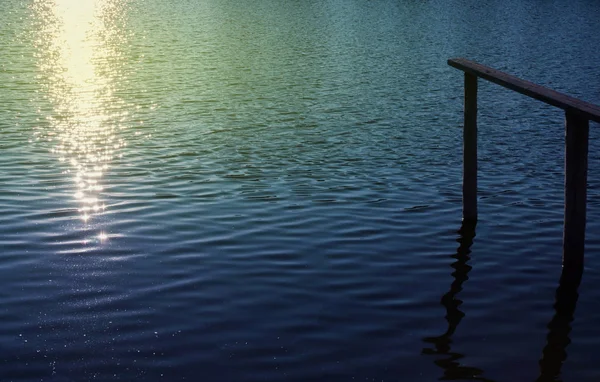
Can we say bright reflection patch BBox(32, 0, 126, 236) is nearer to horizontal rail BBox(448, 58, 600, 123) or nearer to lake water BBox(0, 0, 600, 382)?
lake water BBox(0, 0, 600, 382)

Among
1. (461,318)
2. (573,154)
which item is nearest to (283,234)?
(461,318)

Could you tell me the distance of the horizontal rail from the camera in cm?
994

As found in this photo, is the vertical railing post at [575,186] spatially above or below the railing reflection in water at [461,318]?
above

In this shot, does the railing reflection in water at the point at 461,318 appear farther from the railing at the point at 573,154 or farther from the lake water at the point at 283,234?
the railing at the point at 573,154

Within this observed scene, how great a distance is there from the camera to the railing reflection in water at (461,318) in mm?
8547

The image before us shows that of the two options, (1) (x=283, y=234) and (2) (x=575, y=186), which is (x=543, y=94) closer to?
(2) (x=575, y=186)

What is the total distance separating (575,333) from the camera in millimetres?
9602

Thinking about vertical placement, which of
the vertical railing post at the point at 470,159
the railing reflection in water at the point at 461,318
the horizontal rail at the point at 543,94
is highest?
the horizontal rail at the point at 543,94

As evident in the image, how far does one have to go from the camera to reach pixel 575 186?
1081 centimetres

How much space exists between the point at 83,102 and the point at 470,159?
55.3 feet

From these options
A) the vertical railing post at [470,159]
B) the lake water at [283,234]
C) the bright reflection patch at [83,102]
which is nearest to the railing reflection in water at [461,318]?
Result: the lake water at [283,234]

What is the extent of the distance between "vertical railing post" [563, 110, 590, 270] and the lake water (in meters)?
0.39

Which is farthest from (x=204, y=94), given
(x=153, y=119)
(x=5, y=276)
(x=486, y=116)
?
(x=5, y=276)

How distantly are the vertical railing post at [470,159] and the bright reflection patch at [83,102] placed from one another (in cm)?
536
